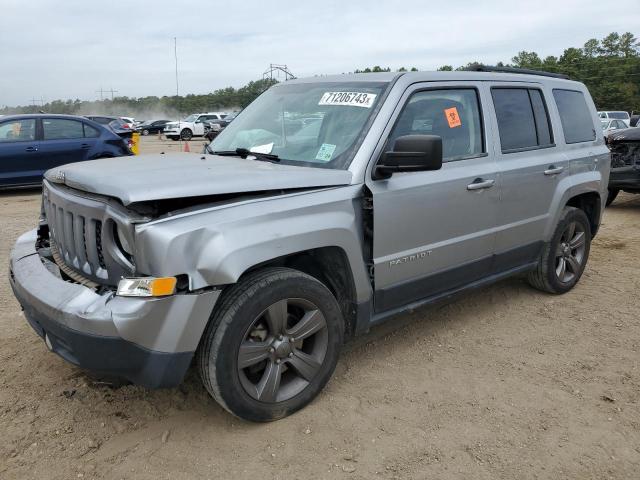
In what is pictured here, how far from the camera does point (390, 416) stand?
3035 mm

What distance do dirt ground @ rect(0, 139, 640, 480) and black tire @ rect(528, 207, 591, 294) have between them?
1.85 feet

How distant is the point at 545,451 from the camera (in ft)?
9.05

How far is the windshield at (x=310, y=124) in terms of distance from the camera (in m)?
3.31

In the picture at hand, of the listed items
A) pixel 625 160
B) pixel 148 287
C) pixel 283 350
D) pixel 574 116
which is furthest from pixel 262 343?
pixel 625 160

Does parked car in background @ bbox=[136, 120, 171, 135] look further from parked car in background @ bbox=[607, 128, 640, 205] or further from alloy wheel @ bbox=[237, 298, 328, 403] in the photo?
alloy wheel @ bbox=[237, 298, 328, 403]

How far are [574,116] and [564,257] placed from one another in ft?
4.03

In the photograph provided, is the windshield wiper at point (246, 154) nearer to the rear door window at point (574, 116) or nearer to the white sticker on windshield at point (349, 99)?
the white sticker on windshield at point (349, 99)

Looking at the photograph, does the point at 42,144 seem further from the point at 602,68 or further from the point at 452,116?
the point at 602,68

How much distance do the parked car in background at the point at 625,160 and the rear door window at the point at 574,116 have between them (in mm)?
4032

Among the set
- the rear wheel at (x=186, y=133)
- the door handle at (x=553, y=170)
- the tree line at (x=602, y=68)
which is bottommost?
the door handle at (x=553, y=170)

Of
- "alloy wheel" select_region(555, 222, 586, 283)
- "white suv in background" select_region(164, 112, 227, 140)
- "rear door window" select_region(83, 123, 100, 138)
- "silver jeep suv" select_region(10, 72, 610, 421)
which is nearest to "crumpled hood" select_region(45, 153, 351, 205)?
"silver jeep suv" select_region(10, 72, 610, 421)

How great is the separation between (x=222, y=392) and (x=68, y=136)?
9458 millimetres

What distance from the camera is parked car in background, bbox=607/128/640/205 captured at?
8.41 meters

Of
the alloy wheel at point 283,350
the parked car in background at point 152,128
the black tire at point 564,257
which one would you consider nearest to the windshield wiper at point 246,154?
the alloy wheel at point 283,350
